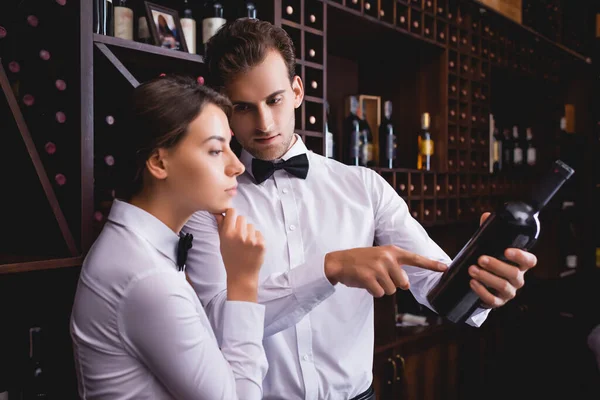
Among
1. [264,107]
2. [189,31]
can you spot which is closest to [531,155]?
[189,31]

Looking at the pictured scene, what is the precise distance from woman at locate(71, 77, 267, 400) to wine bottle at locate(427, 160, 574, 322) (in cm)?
36

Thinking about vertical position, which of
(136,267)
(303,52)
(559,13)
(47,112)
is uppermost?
(559,13)

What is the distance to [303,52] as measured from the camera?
2.35 metres

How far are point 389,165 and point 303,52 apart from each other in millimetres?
920

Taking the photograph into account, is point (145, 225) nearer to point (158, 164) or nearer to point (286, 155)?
point (158, 164)

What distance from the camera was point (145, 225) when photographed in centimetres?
101

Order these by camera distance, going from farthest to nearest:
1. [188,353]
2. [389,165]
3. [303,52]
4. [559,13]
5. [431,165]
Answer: [559,13]
[431,165]
[389,165]
[303,52]
[188,353]

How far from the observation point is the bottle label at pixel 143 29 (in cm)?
194

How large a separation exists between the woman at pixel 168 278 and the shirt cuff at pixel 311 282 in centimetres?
18

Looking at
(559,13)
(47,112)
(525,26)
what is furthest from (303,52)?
(559,13)

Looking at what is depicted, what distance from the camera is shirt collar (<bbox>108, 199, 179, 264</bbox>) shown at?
100 cm

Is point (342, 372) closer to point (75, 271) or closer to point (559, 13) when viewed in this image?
point (75, 271)

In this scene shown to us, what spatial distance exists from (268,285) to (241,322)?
275 millimetres

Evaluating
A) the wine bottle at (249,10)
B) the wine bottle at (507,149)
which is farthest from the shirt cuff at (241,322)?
the wine bottle at (507,149)
